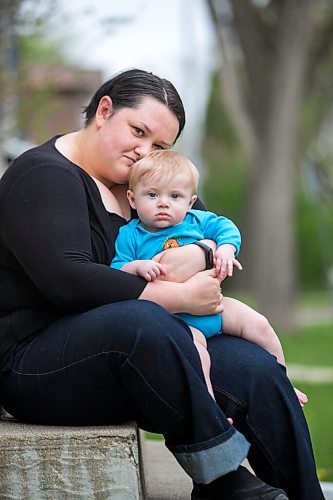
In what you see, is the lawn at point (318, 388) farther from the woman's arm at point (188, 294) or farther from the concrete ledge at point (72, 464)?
the concrete ledge at point (72, 464)

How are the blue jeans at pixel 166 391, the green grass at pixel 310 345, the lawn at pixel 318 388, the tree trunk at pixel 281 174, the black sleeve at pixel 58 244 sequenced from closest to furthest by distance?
the blue jeans at pixel 166 391
the black sleeve at pixel 58 244
the lawn at pixel 318 388
the green grass at pixel 310 345
the tree trunk at pixel 281 174

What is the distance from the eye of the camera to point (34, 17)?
6.34m

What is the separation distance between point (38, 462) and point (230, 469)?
53 centimetres

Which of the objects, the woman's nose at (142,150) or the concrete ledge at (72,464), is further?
the woman's nose at (142,150)

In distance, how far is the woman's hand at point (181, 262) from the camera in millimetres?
3064

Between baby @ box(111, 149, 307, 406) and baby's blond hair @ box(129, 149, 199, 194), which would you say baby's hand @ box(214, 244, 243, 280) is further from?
baby's blond hair @ box(129, 149, 199, 194)

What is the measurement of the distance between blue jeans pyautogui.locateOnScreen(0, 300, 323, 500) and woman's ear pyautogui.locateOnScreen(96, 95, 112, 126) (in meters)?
0.69

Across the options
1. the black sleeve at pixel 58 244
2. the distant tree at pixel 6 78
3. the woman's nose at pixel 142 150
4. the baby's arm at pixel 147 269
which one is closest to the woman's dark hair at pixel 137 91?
the woman's nose at pixel 142 150

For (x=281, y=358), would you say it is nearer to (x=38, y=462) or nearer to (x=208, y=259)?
(x=208, y=259)

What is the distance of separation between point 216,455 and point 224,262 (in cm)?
61

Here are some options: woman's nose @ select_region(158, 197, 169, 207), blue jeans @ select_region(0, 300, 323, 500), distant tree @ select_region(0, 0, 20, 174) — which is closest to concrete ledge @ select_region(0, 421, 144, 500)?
blue jeans @ select_region(0, 300, 323, 500)

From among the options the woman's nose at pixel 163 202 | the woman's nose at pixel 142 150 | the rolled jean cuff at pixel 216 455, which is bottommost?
the rolled jean cuff at pixel 216 455

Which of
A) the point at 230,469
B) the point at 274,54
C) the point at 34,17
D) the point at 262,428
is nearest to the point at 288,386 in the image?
the point at 262,428

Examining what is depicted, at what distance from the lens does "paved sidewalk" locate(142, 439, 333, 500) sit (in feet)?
11.1
